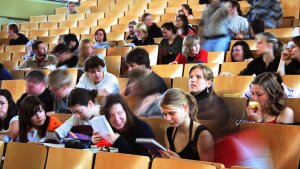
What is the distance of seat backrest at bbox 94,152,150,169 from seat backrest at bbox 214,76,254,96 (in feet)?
4.55

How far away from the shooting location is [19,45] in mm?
6973

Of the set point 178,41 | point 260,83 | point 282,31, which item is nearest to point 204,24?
point 178,41

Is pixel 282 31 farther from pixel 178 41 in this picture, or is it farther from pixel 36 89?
pixel 36 89

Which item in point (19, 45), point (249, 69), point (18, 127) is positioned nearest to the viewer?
point (18, 127)

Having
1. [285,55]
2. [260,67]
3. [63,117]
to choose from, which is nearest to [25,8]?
[63,117]

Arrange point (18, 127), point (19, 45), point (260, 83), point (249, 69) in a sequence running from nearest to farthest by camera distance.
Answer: point (260, 83) → point (18, 127) → point (249, 69) → point (19, 45)

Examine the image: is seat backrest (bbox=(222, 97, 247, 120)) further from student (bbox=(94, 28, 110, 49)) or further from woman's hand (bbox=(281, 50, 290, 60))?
student (bbox=(94, 28, 110, 49))

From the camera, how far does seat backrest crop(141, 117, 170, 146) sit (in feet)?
→ 10.0

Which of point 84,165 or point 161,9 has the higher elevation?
point 161,9

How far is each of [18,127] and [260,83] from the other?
4.97 feet

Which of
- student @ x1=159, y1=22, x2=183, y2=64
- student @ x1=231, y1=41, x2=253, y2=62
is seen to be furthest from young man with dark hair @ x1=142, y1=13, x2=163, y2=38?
student @ x1=231, y1=41, x2=253, y2=62

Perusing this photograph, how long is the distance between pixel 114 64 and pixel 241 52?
1.30 meters

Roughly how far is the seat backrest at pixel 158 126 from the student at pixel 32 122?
60cm

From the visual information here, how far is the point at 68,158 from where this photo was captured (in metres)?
2.59
